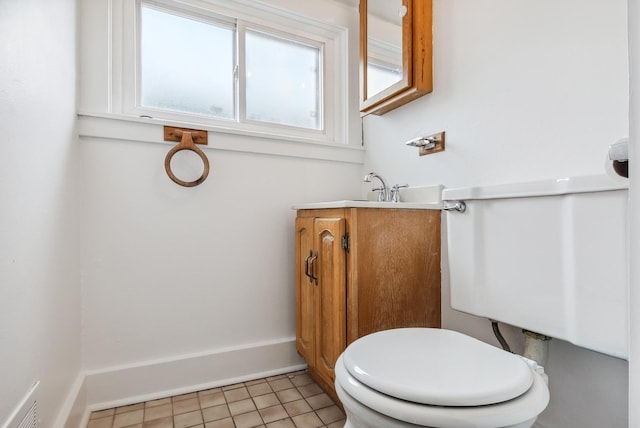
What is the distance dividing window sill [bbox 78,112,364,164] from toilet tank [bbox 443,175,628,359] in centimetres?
87

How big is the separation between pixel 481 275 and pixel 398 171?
770 millimetres

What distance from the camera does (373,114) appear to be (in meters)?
1.77

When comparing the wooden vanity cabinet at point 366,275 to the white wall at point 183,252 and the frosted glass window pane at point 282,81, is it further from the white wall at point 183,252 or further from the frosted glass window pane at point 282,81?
the frosted glass window pane at point 282,81

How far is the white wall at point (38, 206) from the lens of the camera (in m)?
0.70

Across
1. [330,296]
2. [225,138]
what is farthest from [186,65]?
[330,296]

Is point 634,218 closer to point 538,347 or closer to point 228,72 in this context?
point 538,347

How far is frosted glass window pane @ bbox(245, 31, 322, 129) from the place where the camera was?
176 centimetres

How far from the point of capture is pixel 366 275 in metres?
1.12

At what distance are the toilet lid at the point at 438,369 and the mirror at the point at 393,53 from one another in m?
1.07

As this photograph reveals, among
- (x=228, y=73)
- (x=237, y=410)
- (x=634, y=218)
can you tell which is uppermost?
(x=228, y=73)

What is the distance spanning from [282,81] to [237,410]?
1.60m

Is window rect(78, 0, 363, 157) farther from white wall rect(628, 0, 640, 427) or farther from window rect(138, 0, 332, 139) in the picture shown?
white wall rect(628, 0, 640, 427)

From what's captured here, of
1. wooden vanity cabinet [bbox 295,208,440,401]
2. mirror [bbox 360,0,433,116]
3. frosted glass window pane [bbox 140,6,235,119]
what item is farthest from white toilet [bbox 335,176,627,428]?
frosted glass window pane [bbox 140,6,235,119]

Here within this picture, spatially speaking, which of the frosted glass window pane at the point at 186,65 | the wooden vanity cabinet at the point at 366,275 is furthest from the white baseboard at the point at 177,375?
the frosted glass window pane at the point at 186,65
